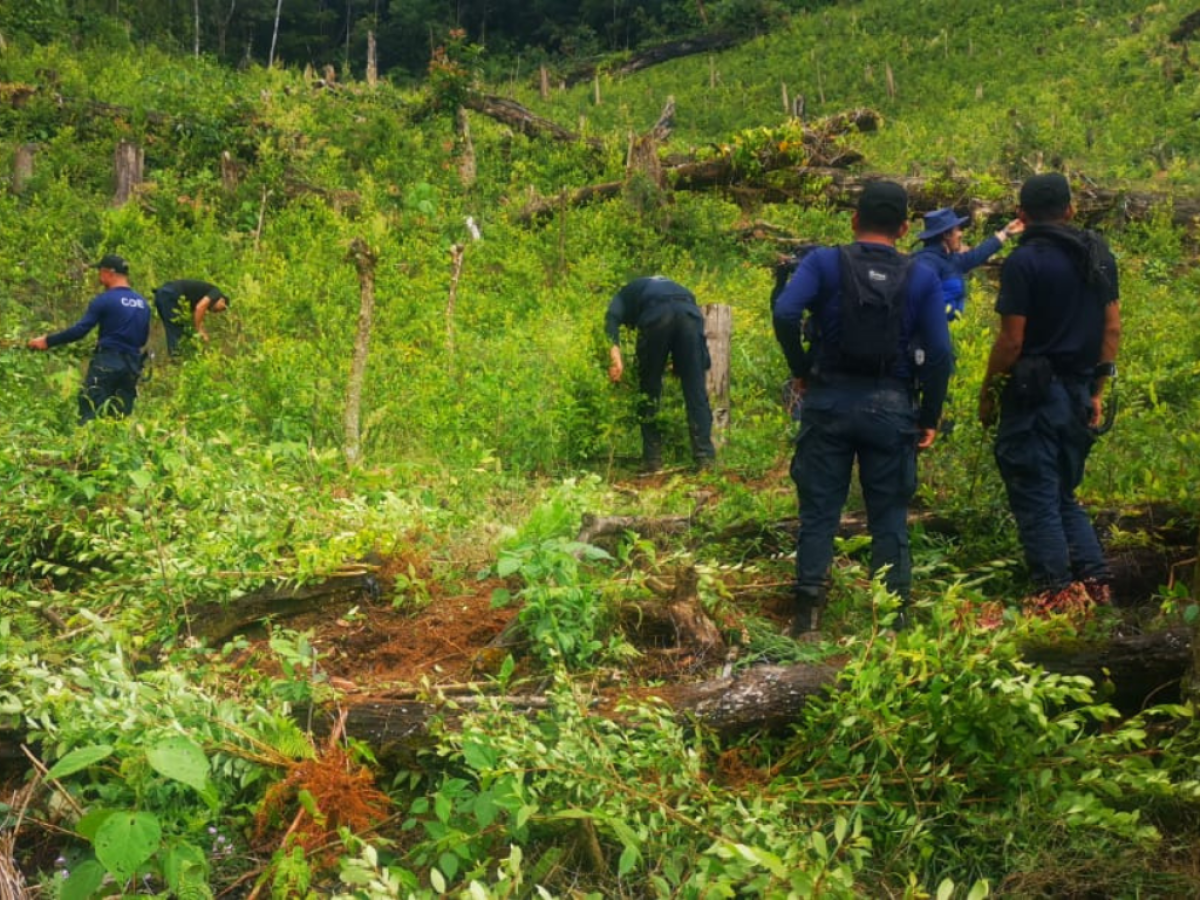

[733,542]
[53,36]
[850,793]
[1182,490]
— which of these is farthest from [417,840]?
[53,36]

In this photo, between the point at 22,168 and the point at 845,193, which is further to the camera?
the point at 845,193

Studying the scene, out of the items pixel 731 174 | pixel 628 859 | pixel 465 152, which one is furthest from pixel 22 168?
pixel 628 859

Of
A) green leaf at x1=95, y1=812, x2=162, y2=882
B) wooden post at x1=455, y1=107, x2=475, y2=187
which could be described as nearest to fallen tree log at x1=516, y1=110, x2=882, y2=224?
wooden post at x1=455, y1=107, x2=475, y2=187

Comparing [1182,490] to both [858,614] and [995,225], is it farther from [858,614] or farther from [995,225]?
[995,225]

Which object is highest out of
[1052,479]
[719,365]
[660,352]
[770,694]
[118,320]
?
[118,320]

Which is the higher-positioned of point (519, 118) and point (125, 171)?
point (519, 118)

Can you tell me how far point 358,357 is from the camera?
670cm

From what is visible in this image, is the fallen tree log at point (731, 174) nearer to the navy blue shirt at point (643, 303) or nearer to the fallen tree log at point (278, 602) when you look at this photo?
the navy blue shirt at point (643, 303)

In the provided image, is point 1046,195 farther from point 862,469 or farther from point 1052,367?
point 862,469

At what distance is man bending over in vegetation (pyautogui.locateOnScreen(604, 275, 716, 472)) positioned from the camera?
706 cm

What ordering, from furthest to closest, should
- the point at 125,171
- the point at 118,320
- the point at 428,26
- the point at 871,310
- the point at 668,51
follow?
the point at 428,26 → the point at 668,51 → the point at 125,171 → the point at 118,320 → the point at 871,310

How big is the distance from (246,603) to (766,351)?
6.19 metres

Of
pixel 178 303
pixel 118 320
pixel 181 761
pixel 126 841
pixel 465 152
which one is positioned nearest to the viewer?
pixel 126 841

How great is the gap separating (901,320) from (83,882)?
10.4ft
